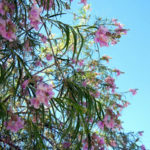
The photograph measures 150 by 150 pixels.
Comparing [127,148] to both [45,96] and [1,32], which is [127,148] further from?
[1,32]

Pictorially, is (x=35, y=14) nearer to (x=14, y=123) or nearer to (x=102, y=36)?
(x=102, y=36)

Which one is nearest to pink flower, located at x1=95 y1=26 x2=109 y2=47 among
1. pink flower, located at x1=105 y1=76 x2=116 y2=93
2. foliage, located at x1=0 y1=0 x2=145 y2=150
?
foliage, located at x1=0 y1=0 x2=145 y2=150

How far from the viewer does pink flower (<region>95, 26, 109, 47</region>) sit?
1394 millimetres

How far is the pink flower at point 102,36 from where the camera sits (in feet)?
4.57

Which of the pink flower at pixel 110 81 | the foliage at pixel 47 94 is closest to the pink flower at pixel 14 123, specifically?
the foliage at pixel 47 94

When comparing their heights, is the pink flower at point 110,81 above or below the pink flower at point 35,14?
above

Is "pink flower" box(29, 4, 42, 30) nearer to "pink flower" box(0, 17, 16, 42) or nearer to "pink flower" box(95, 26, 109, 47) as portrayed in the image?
"pink flower" box(0, 17, 16, 42)

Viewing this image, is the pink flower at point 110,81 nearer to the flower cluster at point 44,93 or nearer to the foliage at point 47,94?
the foliage at point 47,94

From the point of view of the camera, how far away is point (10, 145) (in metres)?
1.71

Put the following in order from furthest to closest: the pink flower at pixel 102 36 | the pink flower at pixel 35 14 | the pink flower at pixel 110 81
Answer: the pink flower at pixel 110 81 < the pink flower at pixel 102 36 < the pink flower at pixel 35 14

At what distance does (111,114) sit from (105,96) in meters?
1.29

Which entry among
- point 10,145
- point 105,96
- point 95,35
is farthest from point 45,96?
point 105,96

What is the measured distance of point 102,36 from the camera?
1.40m

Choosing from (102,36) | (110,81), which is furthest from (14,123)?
(110,81)
